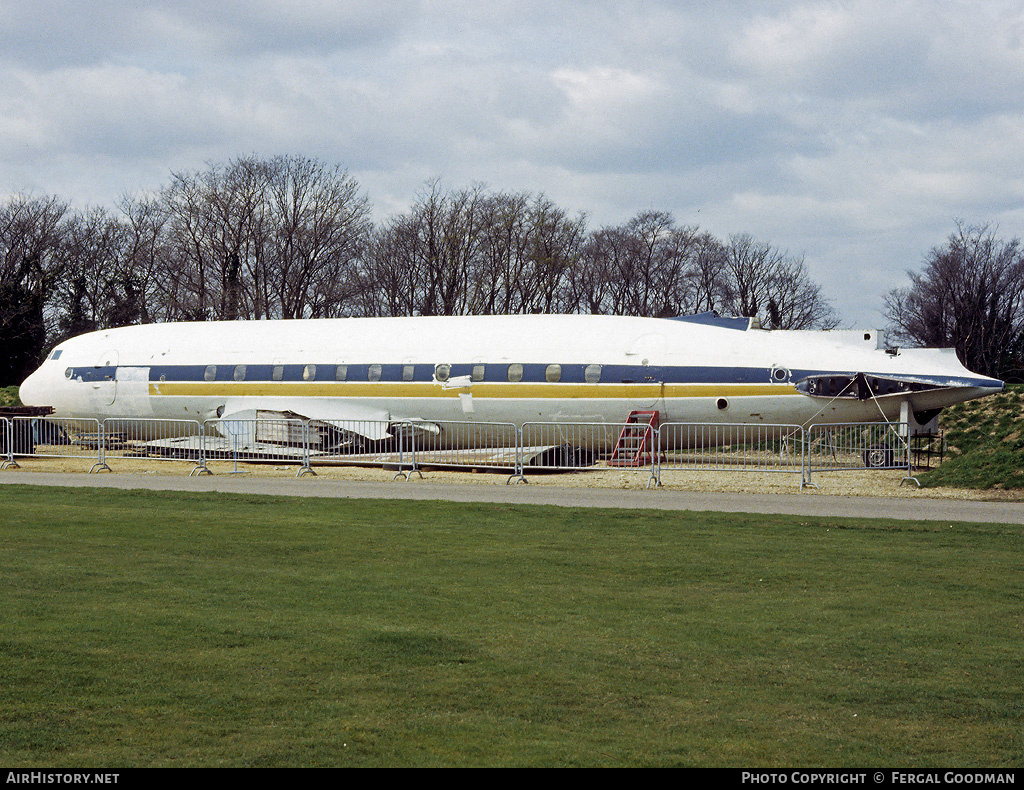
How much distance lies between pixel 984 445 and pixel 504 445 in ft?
38.0

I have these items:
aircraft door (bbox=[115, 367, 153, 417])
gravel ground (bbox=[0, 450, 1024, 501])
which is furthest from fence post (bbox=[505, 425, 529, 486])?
aircraft door (bbox=[115, 367, 153, 417])

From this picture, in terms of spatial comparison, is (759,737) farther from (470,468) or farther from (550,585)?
(470,468)

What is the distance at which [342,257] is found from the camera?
217ft

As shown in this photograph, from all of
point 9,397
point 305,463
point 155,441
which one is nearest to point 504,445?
point 305,463

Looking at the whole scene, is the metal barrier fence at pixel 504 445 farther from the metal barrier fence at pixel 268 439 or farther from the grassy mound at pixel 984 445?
the grassy mound at pixel 984 445

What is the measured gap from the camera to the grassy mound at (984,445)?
68.0 ft

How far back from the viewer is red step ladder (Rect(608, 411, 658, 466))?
24.1m

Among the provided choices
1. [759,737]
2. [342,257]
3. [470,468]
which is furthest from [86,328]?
[759,737]

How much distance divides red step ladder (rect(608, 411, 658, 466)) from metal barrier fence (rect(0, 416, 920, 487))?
72 mm

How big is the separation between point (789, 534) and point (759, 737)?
857 centimetres

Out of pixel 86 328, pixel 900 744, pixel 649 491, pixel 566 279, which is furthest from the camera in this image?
pixel 566 279

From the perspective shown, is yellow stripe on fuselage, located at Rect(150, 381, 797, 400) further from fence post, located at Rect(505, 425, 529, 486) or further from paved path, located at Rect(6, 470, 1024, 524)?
paved path, located at Rect(6, 470, 1024, 524)

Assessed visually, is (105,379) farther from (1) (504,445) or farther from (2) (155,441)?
(1) (504,445)

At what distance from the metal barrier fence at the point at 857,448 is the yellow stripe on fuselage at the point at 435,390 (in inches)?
55.4
